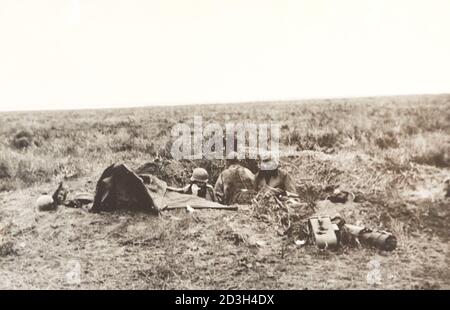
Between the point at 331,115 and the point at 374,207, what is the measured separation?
8.92 feet

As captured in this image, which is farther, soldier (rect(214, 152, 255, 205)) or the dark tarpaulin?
soldier (rect(214, 152, 255, 205))

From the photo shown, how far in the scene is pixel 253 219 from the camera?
6.55 meters

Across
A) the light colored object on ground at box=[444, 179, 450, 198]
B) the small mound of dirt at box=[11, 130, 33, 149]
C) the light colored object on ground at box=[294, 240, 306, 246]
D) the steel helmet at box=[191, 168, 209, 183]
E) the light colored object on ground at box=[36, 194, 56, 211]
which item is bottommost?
the light colored object on ground at box=[294, 240, 306, 246]

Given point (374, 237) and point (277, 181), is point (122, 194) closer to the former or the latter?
point (277, 181)

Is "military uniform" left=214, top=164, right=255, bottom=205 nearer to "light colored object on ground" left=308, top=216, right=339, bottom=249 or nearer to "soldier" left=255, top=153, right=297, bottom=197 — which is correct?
"soldier" left=255, top=153, right=297, bottom=197

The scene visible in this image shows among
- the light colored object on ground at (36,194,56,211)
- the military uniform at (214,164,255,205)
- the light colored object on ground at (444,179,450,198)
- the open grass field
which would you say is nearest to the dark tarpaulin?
the open grass field

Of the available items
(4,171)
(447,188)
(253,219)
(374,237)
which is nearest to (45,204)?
(4,171)

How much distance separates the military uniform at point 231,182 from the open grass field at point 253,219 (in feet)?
0.97

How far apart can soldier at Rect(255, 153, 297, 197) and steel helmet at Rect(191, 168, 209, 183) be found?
2.81ft

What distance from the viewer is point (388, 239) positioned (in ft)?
19.7

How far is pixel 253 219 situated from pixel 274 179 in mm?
857

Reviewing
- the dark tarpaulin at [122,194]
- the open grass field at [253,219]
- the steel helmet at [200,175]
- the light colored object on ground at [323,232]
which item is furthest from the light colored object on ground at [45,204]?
the light colored object on ground at [323,232]

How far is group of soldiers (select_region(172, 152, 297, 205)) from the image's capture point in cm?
699

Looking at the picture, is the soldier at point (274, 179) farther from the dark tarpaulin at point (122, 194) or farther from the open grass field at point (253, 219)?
the dark tarpaulin at point (122, 194)
